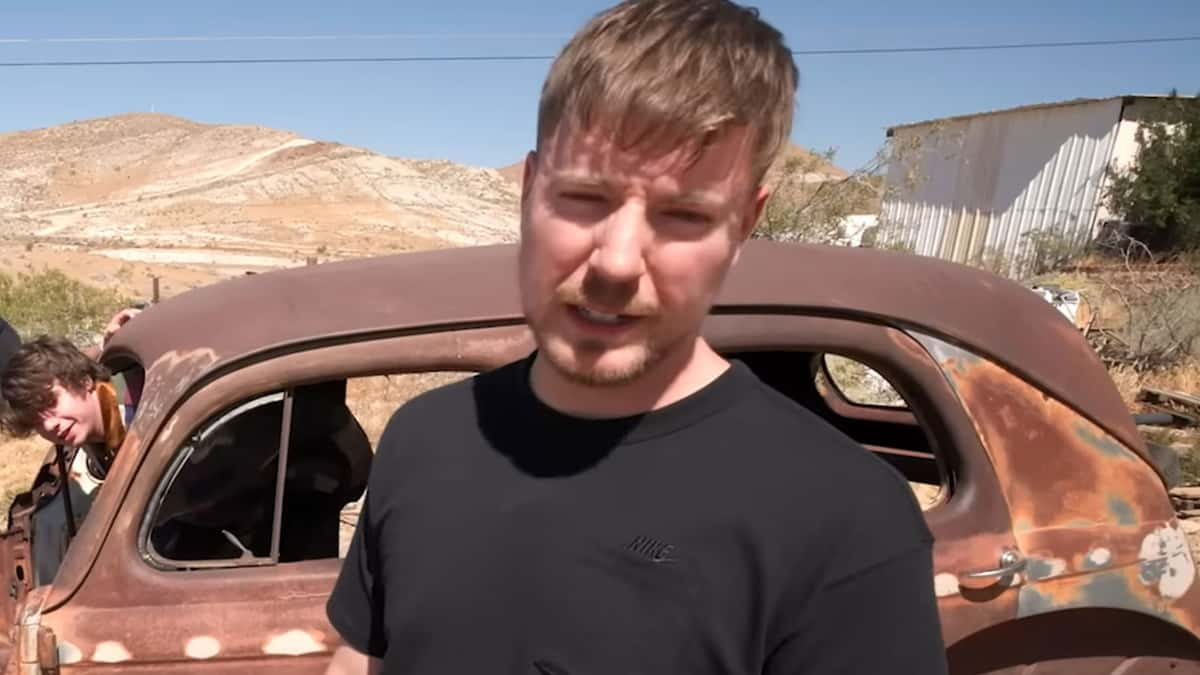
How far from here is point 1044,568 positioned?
2031 mm

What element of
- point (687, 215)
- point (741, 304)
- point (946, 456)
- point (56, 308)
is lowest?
point (56, 308)

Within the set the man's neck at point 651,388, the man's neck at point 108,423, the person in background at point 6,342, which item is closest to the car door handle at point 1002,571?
the man's neck at point 651,388

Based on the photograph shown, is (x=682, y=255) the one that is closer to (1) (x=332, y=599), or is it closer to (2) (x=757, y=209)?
(2) (x=757, y=209)

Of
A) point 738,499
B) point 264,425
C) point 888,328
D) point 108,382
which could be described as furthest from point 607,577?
point 108,382

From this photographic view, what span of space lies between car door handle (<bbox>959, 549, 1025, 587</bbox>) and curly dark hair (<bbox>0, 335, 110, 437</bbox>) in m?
2.21

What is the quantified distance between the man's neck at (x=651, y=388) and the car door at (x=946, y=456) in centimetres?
95

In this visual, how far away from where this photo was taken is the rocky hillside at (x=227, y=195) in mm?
34875

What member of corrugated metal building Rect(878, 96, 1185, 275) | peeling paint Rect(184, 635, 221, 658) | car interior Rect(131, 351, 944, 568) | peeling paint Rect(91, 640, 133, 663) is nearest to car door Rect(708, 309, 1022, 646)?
car interior Rect(131, 351, 944, 568)

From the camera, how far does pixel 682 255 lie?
950 mm

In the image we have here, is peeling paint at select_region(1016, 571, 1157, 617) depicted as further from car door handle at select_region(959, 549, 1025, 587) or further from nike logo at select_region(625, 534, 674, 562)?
nike logo at select_region(625, 534, 674, 562)

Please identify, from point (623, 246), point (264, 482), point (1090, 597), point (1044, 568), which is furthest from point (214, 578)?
point (1090, 597)

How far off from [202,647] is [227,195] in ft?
163

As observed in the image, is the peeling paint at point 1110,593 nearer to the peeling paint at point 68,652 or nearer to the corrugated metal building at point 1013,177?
the peeling paint at point 68,652

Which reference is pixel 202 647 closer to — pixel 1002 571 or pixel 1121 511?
pixel 1002 571
